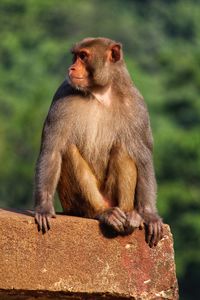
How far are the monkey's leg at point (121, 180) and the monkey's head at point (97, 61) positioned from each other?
0.63 metres

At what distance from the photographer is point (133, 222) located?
8.36m

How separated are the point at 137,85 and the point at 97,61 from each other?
4250cm

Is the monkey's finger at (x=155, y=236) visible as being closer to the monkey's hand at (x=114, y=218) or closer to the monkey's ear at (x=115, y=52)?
the monkey's hand at (x=114, y=218)

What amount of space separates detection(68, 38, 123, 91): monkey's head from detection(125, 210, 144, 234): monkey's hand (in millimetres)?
1317

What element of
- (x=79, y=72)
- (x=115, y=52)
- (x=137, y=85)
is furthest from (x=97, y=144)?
(x=137, y=85)

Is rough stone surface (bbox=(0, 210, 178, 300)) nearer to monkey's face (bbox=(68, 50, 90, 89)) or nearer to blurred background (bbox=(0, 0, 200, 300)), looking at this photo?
monkey's face (bbox=(68, 50, 90, 89))

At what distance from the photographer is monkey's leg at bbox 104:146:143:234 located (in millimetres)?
9227

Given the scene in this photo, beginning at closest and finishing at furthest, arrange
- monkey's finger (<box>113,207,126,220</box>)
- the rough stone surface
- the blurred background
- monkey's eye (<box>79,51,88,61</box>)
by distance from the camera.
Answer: the rough stone surface
monkey's finger (<box>113,207,126,220</box>)
monkey's eye (<box>79,51,88,61</box>)
the blurred background

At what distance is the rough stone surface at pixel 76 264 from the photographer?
7.64 meters

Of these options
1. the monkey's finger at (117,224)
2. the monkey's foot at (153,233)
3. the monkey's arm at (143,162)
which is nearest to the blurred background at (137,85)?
the monkey's arm at (143,162)

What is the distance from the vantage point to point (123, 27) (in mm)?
75938

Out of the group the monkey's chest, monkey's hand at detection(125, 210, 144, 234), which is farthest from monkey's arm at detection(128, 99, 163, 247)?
monkey's hand at detection(125, 210, 144, 234)

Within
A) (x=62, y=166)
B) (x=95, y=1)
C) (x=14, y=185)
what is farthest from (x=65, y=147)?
(x=95, y=1)

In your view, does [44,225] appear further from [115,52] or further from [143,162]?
[115,52]
